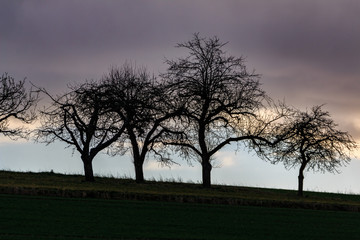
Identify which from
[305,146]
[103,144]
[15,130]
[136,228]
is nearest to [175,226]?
[136,228]

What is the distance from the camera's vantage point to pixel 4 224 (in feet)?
62.5

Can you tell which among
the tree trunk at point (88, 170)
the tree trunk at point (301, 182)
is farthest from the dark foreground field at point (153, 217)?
the tree trunk at point (88, 170)

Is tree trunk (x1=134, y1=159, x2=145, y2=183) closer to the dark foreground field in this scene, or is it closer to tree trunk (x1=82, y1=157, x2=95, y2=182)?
tree trunk (x1=82, y1=157, x2=95, y2=182)

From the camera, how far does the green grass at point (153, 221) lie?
18.5m

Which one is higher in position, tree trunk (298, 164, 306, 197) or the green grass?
tree trunk (298, 164, 306, 197)

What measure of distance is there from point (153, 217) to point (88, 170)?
21525mm

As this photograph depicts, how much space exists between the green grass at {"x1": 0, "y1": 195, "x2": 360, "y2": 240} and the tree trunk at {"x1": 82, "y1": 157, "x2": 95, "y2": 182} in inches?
575

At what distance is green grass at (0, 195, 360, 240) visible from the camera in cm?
1853

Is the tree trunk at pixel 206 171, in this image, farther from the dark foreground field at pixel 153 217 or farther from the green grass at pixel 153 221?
the green grass at pixel 153 221

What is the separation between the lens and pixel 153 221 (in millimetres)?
22266

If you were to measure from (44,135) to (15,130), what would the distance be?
20.2ft

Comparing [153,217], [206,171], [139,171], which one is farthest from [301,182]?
[153,217]

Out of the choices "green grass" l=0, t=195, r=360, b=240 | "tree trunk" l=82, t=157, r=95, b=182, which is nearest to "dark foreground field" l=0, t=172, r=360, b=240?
"green grass" l=0, t=195, r=360, b=240

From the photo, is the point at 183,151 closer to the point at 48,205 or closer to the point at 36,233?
the point at 48,205
